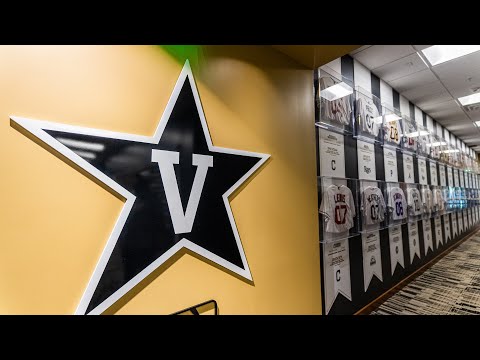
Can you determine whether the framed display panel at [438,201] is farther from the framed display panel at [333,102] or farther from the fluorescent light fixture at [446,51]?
the framed display panel at [333,102]

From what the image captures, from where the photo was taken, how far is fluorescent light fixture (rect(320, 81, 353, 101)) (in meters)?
2.52

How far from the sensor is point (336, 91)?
8.64 ft

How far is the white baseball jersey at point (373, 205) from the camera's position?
2.85 metres

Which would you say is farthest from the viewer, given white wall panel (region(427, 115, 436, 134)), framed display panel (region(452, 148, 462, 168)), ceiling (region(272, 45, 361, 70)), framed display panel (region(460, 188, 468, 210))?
framed display panel (region(460, 188, 468, 210))

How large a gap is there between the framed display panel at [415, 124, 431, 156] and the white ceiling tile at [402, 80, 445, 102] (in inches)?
20.9

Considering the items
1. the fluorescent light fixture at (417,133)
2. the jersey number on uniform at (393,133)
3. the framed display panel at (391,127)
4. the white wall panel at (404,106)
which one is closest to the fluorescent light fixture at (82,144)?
the framed display panel at (391,127)

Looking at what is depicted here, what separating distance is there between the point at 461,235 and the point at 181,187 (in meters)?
8.15

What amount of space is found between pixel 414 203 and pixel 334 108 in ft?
8.18

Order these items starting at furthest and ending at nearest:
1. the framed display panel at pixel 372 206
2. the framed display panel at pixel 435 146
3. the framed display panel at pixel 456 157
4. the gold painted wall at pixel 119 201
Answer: the framed display panel at pixel 456 157, the framed display panel at pixel 435 146, the framed display panel at pixel 372 206, the gold painted wall at pixel 119 201

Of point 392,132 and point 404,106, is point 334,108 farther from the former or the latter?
point 404,106

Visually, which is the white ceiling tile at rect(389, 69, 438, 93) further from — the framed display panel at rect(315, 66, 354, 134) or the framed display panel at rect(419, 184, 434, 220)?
the framed display panel at rect(419, 184, 434, 220)

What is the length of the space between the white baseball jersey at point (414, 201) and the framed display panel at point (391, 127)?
765 mm

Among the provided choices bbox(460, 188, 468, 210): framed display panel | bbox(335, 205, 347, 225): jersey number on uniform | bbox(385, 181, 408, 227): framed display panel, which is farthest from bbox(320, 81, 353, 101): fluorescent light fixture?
bbox(460, 188, 468, 210): framed display panel

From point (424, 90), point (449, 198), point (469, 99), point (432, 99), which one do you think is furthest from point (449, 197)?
point (424, 90)
